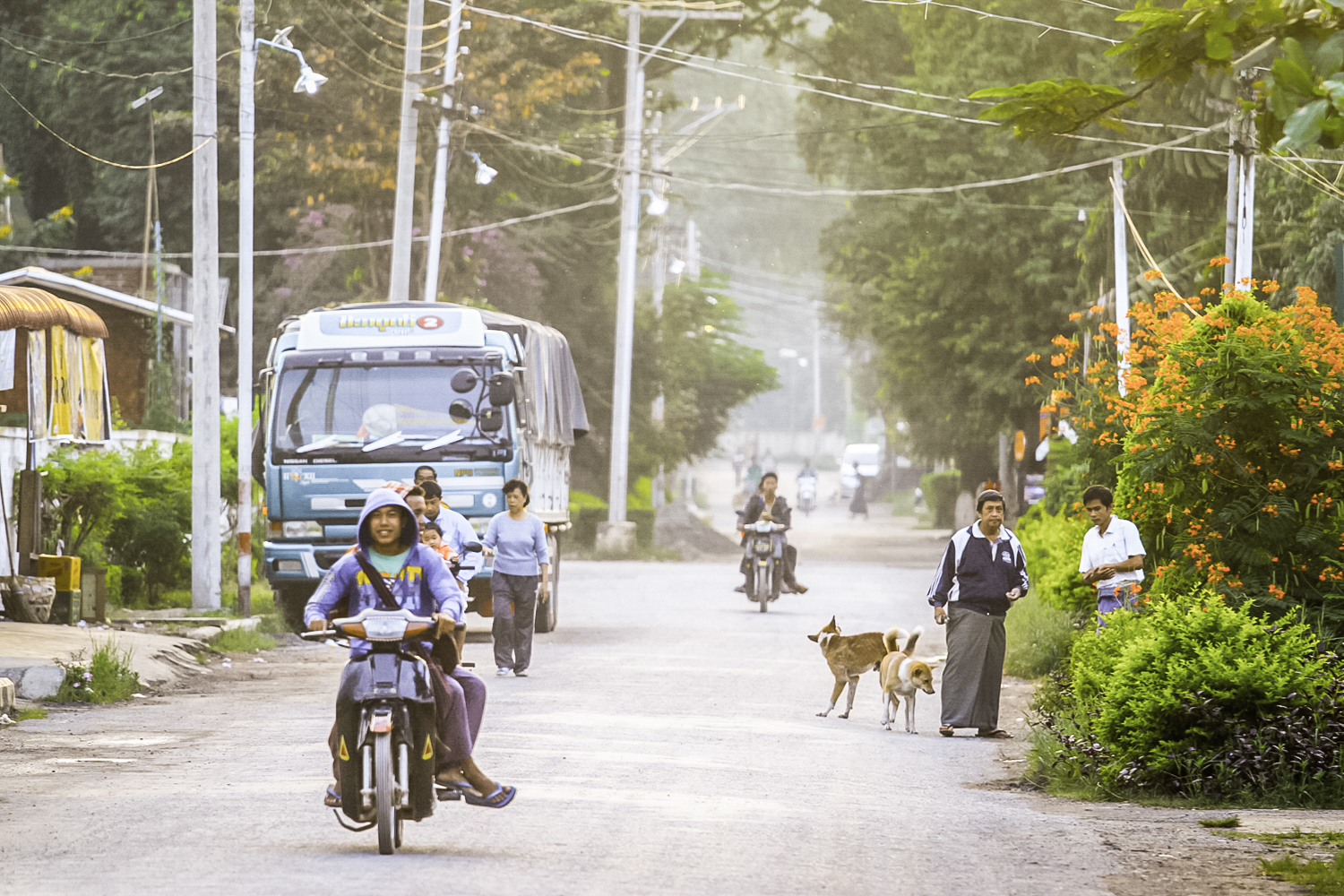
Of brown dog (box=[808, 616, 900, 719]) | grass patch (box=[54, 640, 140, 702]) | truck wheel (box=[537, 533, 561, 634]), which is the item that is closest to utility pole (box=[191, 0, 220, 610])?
truck wheel (box=[537, 533, 561, 634])

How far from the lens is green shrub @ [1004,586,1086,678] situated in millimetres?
17500

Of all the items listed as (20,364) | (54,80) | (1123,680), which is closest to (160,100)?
(54,80)

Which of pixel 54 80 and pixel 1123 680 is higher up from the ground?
pixel 54 80

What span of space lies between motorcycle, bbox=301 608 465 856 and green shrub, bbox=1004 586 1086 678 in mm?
9668

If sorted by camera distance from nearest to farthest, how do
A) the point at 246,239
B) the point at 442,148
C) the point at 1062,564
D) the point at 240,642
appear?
the point at 1062,564 → the point at 240,642 → the point at 246,239 → the point at 442,148

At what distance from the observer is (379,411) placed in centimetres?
2033

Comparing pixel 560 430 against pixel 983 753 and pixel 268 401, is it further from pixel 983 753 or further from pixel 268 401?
pixel 983 753

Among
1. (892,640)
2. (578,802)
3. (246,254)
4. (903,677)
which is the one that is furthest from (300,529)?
(578,802)

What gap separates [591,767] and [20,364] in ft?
31.8

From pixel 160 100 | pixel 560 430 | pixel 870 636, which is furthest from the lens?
pixel 160 100

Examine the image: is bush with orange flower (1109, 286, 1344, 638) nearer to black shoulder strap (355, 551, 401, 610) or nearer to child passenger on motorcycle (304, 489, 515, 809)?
child passenger on motorcycle (304, 489, 515, 809)

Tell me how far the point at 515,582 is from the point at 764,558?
9.37 m

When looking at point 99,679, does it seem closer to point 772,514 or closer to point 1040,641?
point 1040,641

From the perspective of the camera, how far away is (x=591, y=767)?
10836 millimetres
